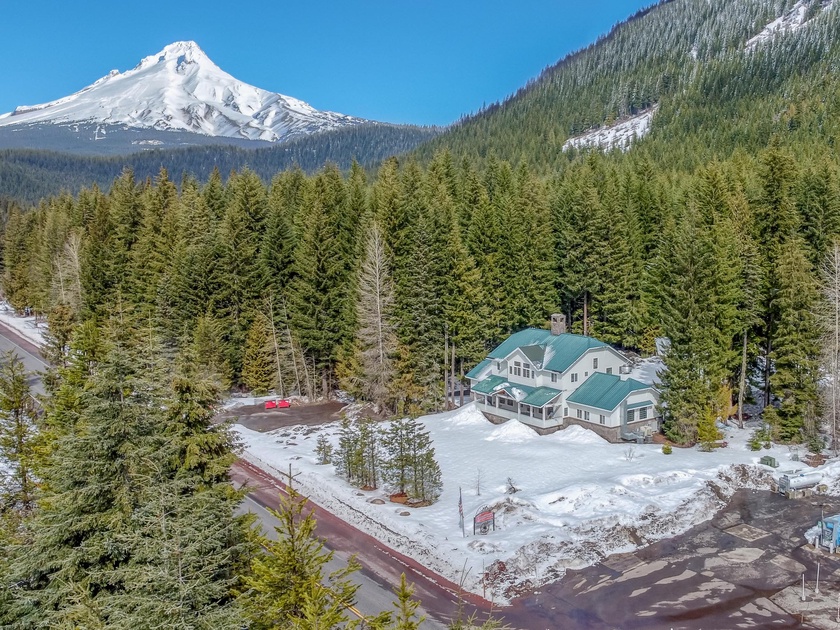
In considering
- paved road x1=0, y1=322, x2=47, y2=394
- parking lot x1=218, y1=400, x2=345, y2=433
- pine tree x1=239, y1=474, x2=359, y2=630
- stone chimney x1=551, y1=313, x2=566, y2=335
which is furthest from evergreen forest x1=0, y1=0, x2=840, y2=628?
stone chimney x1=551, y1=313, x2=566, y2=335

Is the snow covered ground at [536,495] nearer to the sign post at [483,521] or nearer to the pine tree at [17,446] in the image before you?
the sign post at [483,521]

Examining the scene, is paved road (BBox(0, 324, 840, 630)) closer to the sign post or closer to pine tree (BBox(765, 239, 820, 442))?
the sign post

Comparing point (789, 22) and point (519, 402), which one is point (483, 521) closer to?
point (519, 402)

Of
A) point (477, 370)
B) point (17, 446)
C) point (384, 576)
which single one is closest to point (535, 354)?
point (477, 370)

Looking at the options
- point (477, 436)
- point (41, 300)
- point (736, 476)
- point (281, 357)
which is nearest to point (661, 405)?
point (736, 476)

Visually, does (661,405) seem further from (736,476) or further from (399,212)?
(399,212)
